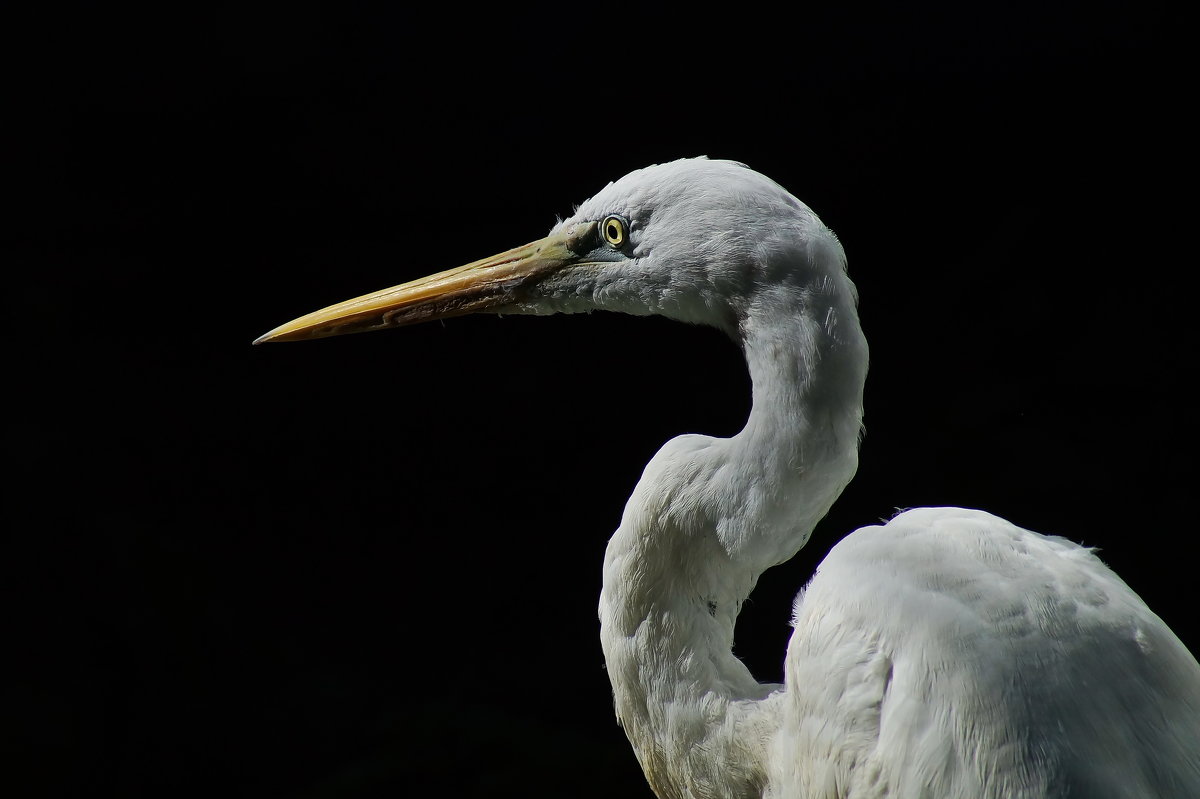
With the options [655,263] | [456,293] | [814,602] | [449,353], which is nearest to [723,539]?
[814,602]

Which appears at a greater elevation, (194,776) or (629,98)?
(629,98)

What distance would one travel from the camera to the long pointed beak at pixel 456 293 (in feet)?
4.91

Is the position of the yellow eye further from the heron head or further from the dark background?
the dark background

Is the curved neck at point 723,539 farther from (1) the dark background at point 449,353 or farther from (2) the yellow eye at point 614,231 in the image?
(1) the dark background at point 449,353

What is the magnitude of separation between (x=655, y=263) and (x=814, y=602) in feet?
1.57

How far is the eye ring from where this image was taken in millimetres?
1408

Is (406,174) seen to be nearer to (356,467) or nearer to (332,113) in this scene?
(332,113)

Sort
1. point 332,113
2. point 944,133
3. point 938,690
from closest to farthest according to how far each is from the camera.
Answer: point 938,690, point 332,113, point 944,133

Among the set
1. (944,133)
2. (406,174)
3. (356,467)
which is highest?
(406,174)

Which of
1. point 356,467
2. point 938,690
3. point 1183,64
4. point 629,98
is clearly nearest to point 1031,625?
point 938,690

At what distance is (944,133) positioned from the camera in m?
2.88

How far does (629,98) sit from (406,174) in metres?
0.62

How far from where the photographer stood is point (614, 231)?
1422mm

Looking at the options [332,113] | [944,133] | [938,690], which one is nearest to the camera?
[938,690]
